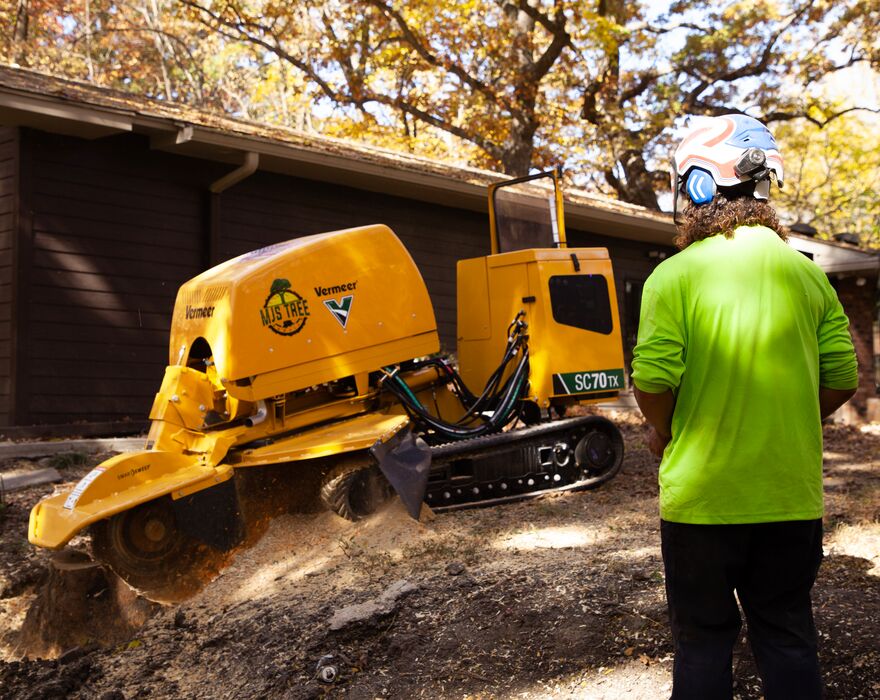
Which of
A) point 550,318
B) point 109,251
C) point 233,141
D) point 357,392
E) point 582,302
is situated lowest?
point 357,392

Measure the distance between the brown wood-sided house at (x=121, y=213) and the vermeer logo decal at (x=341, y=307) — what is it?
4.22m

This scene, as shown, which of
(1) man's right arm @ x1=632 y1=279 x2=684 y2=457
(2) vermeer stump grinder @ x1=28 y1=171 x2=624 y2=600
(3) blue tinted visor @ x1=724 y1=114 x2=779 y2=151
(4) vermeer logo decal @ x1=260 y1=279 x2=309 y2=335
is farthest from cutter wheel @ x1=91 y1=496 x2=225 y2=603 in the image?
(3) blue tinted visor @ x1=724 y1=114 x2=779 y2=151

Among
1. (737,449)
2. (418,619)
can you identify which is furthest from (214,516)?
(737,449)

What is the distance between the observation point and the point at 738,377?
2420 mm

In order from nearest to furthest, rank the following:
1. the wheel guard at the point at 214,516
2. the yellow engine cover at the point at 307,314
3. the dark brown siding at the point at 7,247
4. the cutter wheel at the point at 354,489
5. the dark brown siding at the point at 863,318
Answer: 1. the wheel guard at the point at 214,516
2. the yellow engine cover at the point at 307,314
3. the cutter wheel at the point at 354,489
4. the dark brown siding at the point at 7,247
5. the dark brown siding at the point at 863,318

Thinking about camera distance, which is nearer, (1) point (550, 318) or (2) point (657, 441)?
(2) point (657, 441)

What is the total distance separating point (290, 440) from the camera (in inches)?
225

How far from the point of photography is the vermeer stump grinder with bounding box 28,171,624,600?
17.1 ft

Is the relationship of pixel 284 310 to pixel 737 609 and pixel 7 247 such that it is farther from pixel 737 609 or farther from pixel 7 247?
pixel 7 247

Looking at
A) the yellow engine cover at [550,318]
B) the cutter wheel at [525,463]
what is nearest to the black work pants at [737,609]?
the cutter wheel at [525,463]

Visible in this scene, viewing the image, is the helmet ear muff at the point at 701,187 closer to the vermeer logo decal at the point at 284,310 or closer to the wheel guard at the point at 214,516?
the vermeer logo decal at the point at 284,310

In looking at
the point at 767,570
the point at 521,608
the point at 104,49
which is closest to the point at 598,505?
the point at 521,608

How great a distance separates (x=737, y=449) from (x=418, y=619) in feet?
7.00

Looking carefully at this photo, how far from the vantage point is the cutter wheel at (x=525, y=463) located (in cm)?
652
